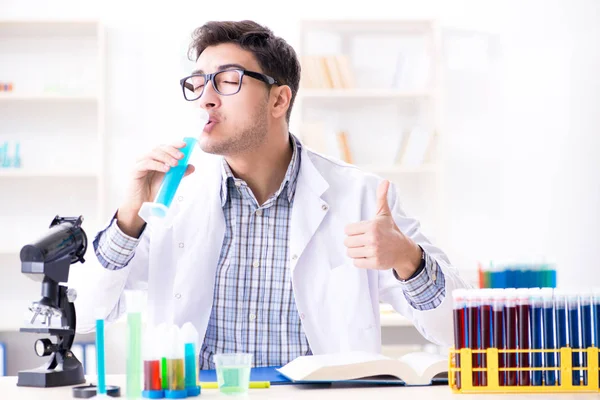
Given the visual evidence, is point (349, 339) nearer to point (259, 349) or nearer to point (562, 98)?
point (259, 349)

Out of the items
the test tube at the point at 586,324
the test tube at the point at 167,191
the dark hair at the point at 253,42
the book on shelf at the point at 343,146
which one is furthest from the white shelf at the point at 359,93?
the test tube at the point at 586,324

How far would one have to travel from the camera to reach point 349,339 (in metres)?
1.96

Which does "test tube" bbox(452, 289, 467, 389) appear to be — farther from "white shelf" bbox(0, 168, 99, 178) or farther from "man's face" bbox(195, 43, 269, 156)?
"white shelf" bbox(0, 168, 99, 178)

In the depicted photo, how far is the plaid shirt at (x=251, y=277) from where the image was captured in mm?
1925

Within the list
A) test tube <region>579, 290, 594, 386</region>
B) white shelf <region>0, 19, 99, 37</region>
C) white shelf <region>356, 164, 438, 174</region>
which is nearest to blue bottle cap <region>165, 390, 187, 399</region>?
test tube <region>579, 290, 594, 386</region>

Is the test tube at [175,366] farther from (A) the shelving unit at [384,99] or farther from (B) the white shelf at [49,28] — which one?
(B) the white shelf at [49,28]

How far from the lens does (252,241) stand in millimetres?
2043

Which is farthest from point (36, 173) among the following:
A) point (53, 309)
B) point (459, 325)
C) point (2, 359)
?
point (459, 325)

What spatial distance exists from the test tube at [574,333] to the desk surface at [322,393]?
4cm

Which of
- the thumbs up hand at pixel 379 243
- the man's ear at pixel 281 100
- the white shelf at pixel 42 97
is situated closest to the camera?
the thumbs up hand at pixel 379 243

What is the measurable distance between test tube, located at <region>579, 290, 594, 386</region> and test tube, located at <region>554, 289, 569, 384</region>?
28 millimetres

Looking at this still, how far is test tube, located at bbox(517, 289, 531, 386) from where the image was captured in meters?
1.26

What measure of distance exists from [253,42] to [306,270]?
68 cm

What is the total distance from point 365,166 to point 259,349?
2198mm
